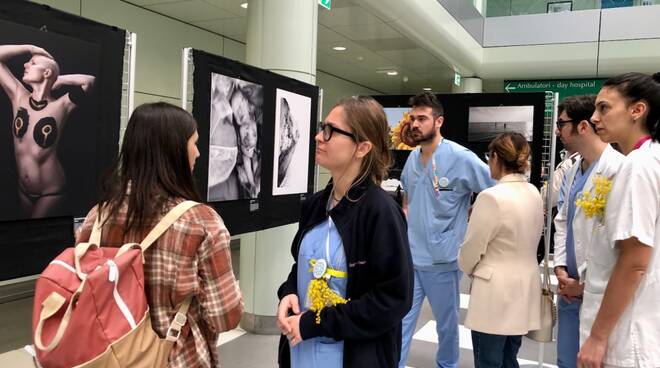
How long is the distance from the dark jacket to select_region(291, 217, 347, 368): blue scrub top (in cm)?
3

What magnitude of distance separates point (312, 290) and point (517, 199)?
140 centimetres

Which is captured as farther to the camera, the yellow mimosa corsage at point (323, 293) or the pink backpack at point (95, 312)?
the yellow mimosa corsage at point (323, 293)

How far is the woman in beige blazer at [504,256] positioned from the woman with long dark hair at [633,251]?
866 millimetres

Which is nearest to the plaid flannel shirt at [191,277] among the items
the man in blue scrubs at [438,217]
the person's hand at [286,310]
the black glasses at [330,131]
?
the person's hand at [286,310]

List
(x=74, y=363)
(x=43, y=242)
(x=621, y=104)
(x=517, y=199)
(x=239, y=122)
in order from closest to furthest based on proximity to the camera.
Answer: (x=74, y=363)
(x=621, y=104)
(x=43, y=242)
(x=517, y=199)
(x=239, y=122)

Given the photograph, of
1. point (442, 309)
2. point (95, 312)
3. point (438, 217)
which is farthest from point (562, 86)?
point (95, 312)

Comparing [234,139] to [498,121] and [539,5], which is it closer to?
[498,121]

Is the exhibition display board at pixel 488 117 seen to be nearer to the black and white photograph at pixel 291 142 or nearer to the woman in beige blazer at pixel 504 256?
the black and white photograph at pixel 291 142

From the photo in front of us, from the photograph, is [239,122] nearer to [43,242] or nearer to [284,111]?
[284,111]

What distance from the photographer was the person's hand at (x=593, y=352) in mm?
1500

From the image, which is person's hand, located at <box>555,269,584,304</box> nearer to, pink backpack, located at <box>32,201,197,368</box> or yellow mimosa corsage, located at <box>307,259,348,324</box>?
yellow mimosa corsage, located at <box>307,259,348,324</box>

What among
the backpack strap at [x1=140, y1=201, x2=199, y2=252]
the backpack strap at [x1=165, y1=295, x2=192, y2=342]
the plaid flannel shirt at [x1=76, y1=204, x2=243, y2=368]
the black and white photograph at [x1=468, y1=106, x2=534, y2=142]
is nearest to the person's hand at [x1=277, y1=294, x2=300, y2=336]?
the plaid flannel shirt at [x1=76, y1=204, x2=243, y2=368]

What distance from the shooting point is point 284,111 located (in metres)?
3.50

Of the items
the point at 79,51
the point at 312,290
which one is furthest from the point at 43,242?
the point at 312,290
